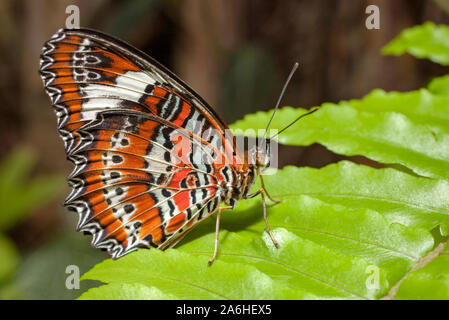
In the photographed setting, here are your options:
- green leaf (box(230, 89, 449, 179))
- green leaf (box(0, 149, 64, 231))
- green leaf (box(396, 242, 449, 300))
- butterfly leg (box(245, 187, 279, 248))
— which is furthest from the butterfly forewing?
green leaf (box(0, 149, 64, 231))

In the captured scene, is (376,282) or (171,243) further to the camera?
(171,243)

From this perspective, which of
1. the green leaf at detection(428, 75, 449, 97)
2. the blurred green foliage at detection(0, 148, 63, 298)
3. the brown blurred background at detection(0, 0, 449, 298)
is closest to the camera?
the green leaf at detection(428, 75, 449, 97)

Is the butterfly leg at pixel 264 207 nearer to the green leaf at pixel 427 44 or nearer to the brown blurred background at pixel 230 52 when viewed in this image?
the green leaf at pixel 427 44

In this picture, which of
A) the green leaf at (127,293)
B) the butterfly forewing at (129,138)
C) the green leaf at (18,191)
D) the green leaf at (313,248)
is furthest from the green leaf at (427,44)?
the green leaf at (18,191)

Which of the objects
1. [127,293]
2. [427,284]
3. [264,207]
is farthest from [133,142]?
[427,284]

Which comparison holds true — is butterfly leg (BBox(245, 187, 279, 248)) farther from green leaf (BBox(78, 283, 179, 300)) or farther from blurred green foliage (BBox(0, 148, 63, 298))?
blurred green foliage (BBox(0, 148, 63, 298))
